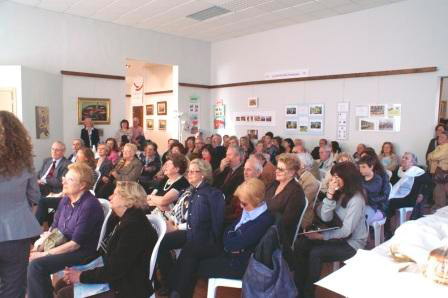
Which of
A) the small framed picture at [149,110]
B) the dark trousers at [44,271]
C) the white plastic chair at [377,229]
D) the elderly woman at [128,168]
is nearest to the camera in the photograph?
the dark trousers at [44,271]

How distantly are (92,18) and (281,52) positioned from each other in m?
4.37

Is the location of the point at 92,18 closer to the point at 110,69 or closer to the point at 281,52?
the point at 110,69

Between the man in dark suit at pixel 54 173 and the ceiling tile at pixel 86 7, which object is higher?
the ceiling tile at pixel 86 7

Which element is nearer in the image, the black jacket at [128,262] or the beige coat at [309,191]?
the black jacket at [128,262]

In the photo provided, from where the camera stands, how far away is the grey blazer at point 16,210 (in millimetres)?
2027

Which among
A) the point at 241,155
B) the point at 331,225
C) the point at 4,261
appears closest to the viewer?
the point at 4,261

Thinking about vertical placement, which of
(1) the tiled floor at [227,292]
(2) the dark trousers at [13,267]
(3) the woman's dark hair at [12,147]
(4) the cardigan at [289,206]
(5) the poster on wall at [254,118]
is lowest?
(1) the tiled floor at [227,292]

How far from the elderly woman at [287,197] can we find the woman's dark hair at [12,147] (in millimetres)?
1748

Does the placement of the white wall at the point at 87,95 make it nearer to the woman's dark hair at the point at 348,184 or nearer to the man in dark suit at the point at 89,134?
the man in dark suit at the point at 89,134

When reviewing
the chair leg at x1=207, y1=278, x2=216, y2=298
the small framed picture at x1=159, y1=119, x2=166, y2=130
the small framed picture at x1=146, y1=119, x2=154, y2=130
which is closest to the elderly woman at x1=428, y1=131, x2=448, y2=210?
the chair leg at x1=207, y1=278, x2=216, y2=298

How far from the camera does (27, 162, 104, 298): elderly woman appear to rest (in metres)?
2.33

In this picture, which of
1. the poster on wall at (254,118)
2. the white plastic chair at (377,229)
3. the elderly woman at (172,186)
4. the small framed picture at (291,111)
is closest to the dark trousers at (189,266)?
the elderly woman at (172,186)

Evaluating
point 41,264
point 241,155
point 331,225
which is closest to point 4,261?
point 41,264

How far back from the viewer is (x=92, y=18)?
25.8 feet
